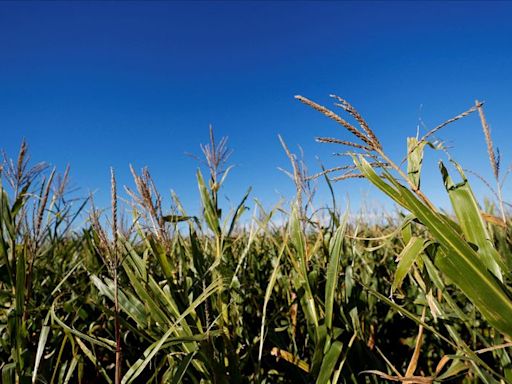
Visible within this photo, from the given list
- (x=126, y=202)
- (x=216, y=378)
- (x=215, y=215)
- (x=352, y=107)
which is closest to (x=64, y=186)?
(x=126, y=202)

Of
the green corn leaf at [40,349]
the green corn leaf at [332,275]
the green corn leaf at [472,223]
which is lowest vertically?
the green corn leaf at [40,349]

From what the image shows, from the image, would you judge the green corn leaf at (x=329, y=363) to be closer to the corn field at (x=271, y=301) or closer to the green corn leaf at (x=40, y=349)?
the corn field at (x=271, y=301)

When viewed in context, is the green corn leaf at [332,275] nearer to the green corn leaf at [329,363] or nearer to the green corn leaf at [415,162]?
the green corn leaf at [329,363]

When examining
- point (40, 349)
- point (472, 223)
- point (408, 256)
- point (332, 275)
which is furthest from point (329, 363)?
point (40, 349)

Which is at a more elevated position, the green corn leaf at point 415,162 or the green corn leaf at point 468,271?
the green corn leaf at point 415,162

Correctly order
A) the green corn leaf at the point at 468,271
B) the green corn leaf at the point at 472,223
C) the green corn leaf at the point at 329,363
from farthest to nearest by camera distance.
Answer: the green corn leaf at the point at 329,363 → the green corn leaf at the point at 472,223 → the green corn leaf at the point at 468,271

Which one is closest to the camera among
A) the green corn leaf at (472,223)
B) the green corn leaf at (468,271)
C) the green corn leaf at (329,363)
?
the green corn leaf at (468,271)

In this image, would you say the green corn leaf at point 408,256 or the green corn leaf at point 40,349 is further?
the green corn leaf at point 40,349

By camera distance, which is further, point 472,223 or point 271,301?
point 271,301

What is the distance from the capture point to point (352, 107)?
782 mm

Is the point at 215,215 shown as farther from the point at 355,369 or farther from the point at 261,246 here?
the point at 261,246

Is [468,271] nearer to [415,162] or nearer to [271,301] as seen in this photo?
[415,162]

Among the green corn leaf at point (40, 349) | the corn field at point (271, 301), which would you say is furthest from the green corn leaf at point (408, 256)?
the green corn leaf at point (40, 349)

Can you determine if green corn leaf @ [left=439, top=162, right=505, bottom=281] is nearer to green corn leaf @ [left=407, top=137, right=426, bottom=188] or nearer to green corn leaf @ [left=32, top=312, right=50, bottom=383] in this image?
green corn leaf @ [left=407, top=137, right=426, bottom=188]
